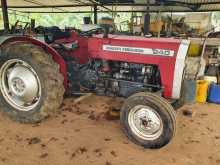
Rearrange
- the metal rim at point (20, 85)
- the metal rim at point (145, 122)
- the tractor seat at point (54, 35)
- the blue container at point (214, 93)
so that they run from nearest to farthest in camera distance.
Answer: the metal rim at point (145, 122) < the metal rim at point (20, 85) < the tractor seat at point (54, 35) < the blue container at point (214, 93)

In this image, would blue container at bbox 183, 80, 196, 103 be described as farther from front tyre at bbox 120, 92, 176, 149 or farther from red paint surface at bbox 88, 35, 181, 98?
front tyre at bbox 120, 92, 176, 149

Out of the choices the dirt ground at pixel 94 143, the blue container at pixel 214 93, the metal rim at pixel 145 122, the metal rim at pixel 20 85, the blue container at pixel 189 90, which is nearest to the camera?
the dirt ground at pixel 94 143

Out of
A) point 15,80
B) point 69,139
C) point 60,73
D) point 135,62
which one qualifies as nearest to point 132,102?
point 135,62

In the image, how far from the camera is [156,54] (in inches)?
107

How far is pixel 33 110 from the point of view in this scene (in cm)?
292

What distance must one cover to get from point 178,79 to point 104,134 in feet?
3.55

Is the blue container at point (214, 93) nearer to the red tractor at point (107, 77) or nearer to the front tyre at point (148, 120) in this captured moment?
the red tractor at point (107, 77)

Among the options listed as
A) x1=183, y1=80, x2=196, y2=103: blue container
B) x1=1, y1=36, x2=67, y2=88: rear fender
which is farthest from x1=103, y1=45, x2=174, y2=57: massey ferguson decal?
x1=1, y1=36, x2=67, y2=88: rear fender

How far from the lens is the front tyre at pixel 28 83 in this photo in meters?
2.81

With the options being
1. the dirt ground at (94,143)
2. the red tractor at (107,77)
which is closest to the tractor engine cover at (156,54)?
the red tractor at (107,77)

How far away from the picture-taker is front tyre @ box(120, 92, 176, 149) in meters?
2.38

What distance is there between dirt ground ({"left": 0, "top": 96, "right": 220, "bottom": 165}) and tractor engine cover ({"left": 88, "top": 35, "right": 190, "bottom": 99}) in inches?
24.5

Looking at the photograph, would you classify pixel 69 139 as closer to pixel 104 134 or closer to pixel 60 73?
pixel 104 134

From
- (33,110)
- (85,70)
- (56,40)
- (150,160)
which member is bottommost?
(150,160)
